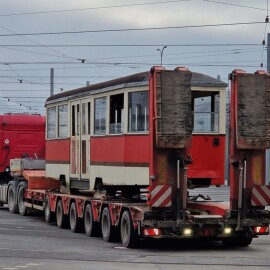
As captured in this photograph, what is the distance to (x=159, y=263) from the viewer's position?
16328mm

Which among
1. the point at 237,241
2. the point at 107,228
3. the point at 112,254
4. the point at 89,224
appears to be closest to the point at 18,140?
the point at 89,224

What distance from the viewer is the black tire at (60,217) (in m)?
24.2

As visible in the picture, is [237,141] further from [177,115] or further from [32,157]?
[32,157]

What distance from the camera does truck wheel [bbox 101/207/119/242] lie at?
794 inches

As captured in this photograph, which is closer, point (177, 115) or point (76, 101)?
point (177, 115)

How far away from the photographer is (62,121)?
25.4 m

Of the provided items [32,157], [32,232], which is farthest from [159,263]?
[32,157]

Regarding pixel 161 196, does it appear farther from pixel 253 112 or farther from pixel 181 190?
pixel 253 112

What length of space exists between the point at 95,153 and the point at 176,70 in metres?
4.32

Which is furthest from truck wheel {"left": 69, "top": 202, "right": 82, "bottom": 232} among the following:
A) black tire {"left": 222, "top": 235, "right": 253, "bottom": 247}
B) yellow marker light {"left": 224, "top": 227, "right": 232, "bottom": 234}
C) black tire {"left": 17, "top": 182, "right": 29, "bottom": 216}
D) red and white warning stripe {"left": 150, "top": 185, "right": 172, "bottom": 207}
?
black tire {"left": 17, "top": 182, "right": 29, "bottom": 216}

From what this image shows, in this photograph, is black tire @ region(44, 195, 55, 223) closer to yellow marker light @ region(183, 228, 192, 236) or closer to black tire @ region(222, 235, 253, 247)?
black tire @ region(222, 235, 253, 247)

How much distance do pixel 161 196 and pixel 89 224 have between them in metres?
4.08

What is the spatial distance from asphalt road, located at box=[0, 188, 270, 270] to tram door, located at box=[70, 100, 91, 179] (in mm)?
1723

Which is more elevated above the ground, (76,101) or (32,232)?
(76,101)
